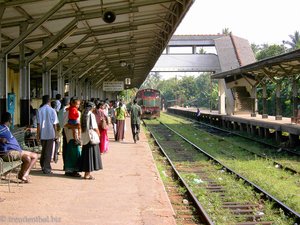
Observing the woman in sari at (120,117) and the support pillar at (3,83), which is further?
the woman in sari at (120,117)

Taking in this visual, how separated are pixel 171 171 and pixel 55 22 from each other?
194 inches

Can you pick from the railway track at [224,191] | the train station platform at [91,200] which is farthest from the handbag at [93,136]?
the railway track at [224,191]

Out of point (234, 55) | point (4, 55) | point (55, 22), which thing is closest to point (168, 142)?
point (55, 22)

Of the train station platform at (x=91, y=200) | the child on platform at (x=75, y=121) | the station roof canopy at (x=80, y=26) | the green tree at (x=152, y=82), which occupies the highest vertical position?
the green tree at (x=152, y=82)

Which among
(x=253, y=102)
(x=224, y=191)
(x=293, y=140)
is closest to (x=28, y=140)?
(x=224, y=191)

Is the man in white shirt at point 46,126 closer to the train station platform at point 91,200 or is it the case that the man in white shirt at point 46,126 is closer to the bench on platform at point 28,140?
the train station platform at point 91,200

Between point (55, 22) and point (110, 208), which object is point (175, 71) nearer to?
point (55, 22)

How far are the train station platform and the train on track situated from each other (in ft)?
97.6

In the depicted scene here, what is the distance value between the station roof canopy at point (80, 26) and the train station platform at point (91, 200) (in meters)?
3.39

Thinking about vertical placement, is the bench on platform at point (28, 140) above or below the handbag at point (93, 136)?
below

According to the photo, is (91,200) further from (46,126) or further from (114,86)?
(114,86)

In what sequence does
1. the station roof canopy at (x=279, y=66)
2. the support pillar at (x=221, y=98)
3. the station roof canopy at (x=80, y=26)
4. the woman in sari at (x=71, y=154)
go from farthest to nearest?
1. the support pillar at (x=221, y=98)
2. the station roof canopy at (x=279, y=66)
3. the station roof canopy at (x=80, y=26)
4. the woman in sari at (x=71, y=154)

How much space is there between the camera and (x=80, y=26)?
13.5m

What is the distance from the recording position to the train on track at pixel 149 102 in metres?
40.1
